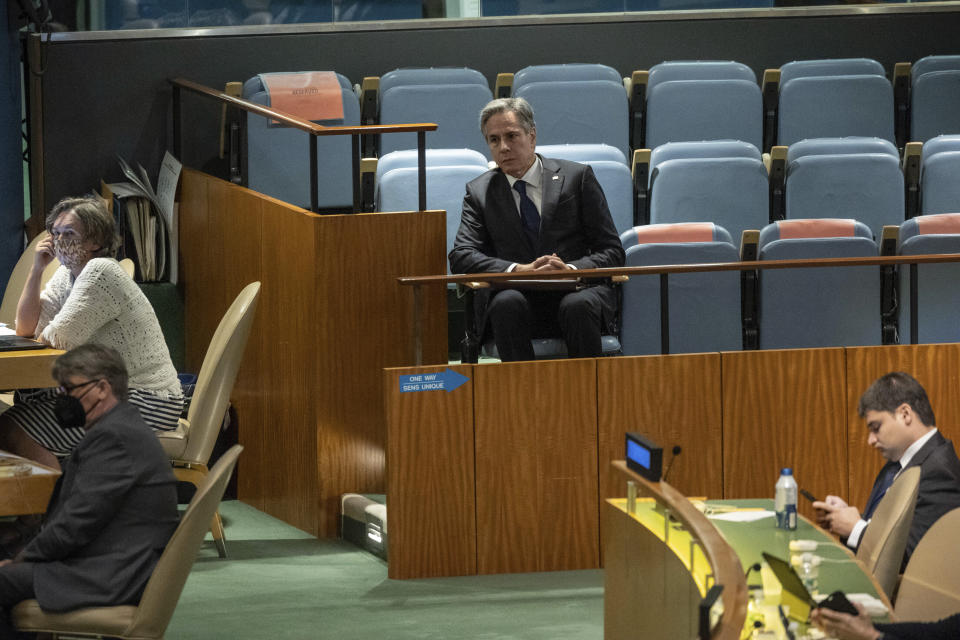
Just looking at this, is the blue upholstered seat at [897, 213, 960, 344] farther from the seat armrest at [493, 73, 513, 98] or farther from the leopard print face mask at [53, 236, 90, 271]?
the leopard print face mask at [53, 236, 90, 271]

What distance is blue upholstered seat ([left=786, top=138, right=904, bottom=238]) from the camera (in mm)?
5789

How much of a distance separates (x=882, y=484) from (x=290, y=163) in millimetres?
3036

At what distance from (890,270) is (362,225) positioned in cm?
192

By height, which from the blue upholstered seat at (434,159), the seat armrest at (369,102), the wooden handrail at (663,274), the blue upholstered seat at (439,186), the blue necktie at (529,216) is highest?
the seat armrest at (369,102)

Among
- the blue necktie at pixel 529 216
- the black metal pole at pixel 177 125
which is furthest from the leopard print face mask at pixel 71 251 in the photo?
the black metal pole at pixel 177 125

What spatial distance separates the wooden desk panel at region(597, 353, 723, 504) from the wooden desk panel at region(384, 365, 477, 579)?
0.44 metres

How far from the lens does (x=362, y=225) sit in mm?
4797

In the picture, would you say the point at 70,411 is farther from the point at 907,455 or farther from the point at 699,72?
the point at 699,72

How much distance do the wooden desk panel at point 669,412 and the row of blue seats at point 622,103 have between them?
1.86 metres

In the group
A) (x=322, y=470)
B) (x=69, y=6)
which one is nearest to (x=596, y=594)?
(x=322, y=470)

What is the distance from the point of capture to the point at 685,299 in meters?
5.04

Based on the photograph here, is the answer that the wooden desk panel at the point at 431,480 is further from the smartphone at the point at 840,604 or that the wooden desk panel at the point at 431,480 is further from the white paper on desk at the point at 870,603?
the smartphone at the point at 840,604

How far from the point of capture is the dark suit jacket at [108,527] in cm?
312

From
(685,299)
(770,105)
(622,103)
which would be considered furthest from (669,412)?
(770,105)
